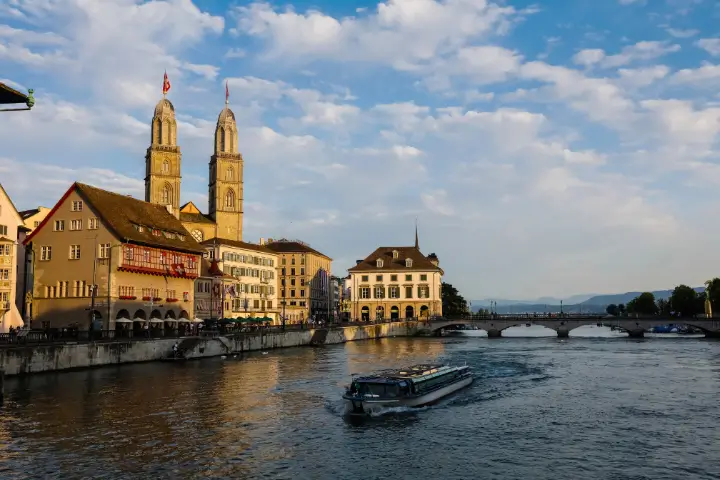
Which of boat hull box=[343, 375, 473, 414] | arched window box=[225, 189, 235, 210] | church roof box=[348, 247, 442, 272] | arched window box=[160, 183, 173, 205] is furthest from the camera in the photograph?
church roof box=[348, 247, 442, 272]

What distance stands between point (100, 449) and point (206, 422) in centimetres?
734

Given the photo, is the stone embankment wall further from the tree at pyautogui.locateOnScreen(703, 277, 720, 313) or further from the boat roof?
the tree at pyautogui.locateOnScreen(703, 277, 720, 313)

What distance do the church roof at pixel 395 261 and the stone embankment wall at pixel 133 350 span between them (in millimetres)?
48473

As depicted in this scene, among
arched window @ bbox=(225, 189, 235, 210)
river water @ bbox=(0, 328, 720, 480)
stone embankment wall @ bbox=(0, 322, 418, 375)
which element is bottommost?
river water @ bbox=(0, 328, 720, 480)

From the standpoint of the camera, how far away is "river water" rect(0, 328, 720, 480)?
2734 cm

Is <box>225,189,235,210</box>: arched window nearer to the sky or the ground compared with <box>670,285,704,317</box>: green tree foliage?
nearer to the sky

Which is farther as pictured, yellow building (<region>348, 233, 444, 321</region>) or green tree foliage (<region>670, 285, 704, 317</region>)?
green tree foliage (<region>670, 285, 704, 317</region>)

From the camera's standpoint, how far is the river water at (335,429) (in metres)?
27.3

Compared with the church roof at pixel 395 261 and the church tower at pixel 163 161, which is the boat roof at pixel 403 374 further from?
the church tower at pixel 163 161

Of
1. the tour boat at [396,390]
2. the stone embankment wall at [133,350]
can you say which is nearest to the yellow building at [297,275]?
the stone embankment wall at [133,350]

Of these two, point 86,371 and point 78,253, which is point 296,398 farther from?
point 78,253

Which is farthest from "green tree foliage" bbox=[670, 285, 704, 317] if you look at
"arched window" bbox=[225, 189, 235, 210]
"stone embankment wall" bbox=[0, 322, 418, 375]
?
"arched window" bbox=[225, 189, 235, 210]

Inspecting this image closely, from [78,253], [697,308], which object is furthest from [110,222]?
[697,308]

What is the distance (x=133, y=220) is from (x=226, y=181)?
73843mm
